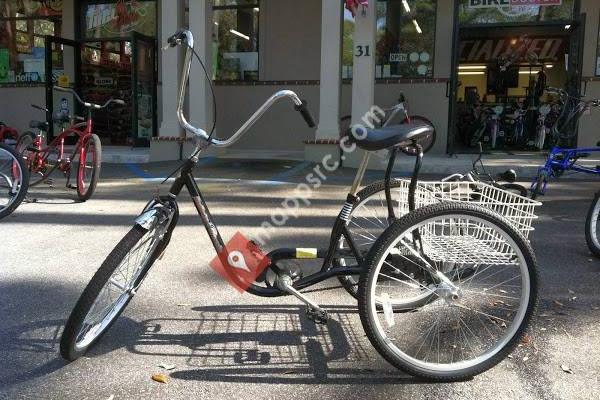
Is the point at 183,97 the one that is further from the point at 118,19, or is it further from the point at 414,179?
the point at 118,19

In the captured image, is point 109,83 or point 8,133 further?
point 109,83

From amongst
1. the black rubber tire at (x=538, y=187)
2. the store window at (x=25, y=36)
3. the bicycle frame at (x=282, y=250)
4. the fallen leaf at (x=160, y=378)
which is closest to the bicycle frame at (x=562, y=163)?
the black rubber tire at (x=538, y=187)

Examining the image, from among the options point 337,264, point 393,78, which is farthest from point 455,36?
point 337,264

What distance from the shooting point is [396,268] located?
9.33ft

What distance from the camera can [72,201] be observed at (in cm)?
719

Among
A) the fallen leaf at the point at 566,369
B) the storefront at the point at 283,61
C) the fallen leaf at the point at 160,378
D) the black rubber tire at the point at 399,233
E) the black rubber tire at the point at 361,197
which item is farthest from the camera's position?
the storefront at the point at 283,61

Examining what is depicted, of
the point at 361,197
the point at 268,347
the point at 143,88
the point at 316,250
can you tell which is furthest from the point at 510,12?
the point at 268,347

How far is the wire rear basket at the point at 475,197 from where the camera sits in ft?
9.61

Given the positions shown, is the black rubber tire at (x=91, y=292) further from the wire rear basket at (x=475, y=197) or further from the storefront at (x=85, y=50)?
the storefront at (x=85, y=50)

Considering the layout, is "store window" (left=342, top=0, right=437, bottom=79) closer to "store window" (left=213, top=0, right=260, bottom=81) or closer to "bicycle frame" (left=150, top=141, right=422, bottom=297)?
"store window" (left=213, top=0, right=260, bottom=81)

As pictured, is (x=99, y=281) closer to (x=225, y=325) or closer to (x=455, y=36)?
(x=225, y=325)

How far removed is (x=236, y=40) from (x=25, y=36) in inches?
226

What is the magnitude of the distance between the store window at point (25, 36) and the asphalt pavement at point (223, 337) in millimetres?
10232

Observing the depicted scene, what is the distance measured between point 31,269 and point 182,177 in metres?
2.23
